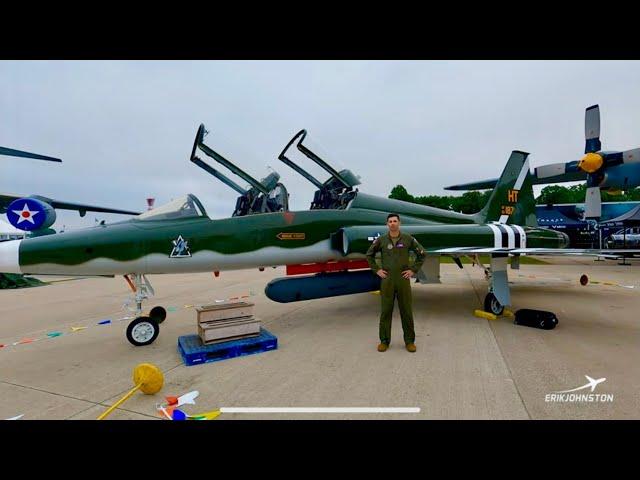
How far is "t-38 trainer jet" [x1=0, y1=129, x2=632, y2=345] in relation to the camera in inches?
176

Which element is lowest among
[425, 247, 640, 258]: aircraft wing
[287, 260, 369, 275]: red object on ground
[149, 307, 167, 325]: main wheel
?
[149, 307, 167, 325]: main wheel

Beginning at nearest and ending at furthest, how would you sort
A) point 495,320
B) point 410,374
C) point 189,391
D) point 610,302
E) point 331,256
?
point 189,391 → point 410,374 → point 495,320 → point 331,256 → point 610,302

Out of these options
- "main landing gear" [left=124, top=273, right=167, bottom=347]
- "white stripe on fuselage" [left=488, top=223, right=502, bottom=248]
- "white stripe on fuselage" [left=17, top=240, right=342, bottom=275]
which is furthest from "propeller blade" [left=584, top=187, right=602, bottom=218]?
"main landing gear" [left=124, top=273, right=167, bottom=347]

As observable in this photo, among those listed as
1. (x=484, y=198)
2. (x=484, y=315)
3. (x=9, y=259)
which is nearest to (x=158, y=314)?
(x=9, y=259)

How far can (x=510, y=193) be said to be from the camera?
903 cm

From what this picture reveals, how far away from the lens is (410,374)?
138 inches

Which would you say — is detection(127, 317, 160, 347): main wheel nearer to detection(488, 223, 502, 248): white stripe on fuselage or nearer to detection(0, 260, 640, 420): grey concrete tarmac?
detection(0, 260, 640, 420): grey concrete tarmac

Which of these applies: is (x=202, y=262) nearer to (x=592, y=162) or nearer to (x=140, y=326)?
(x=140, y=326)

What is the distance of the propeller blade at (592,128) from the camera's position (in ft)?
55.8

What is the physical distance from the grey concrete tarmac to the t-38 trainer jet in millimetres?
680

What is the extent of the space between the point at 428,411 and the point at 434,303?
5.01 meters

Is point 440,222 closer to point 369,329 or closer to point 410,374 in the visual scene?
point 369,329
